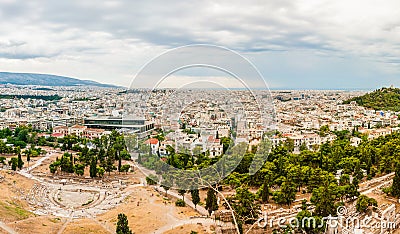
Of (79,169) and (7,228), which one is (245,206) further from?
(79,169)

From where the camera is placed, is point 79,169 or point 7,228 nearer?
point 7,228

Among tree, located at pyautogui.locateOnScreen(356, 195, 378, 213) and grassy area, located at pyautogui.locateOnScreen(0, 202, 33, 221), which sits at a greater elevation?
tree, located at pyautogui.locateOnScreen(356, 195, 378, 213)

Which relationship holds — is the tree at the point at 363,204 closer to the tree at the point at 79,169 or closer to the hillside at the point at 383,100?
the tree at the point at 79,169

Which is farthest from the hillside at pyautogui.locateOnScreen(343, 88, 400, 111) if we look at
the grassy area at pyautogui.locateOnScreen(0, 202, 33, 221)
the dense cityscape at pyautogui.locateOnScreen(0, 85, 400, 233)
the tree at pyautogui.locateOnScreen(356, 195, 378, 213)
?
the grassy area at pyautogui.locateOnScreen(0, 202, 33, 221)

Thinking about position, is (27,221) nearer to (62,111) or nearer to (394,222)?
(394,222)

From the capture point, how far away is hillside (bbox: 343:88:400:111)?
3081 cm

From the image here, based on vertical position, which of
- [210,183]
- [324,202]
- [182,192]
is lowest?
[182,192]

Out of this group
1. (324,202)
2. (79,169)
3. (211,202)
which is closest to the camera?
(324,202)

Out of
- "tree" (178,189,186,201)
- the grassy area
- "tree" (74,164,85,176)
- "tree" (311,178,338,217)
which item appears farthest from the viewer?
"tree" (74,164,85,176)

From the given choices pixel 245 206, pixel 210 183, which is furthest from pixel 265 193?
pixel 210 183

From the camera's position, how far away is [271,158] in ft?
37.2

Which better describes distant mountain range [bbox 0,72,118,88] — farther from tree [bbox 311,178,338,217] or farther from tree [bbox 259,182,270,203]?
tree [bbox 311,178,338,217]

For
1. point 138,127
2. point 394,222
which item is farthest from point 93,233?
point 394,222

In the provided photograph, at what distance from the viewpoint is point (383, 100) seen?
32.0 m
